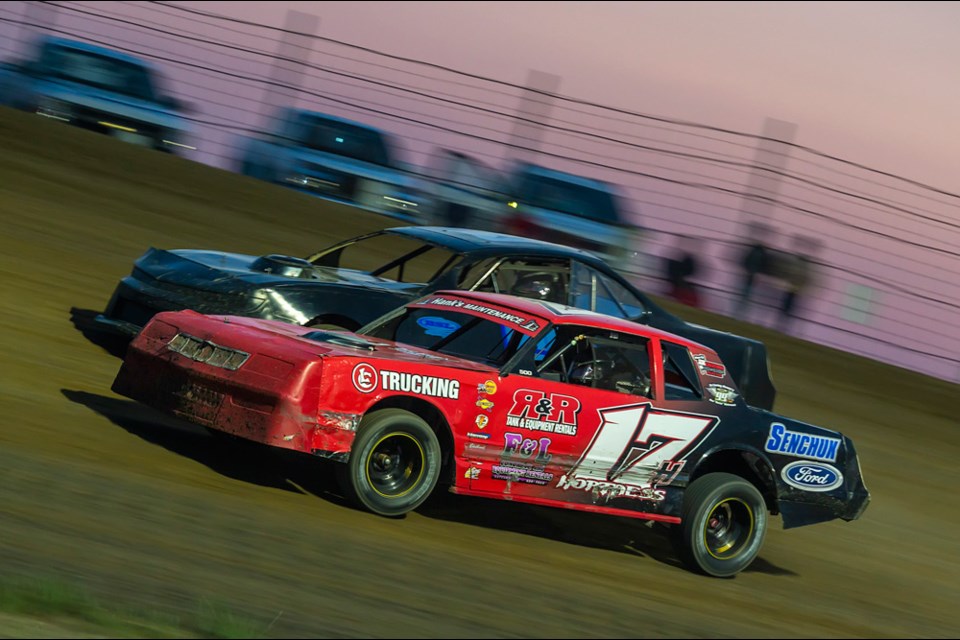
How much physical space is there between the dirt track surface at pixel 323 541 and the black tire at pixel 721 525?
15 cm

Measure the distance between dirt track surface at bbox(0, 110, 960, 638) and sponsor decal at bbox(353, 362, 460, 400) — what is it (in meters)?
0.69

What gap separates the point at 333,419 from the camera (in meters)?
6.49

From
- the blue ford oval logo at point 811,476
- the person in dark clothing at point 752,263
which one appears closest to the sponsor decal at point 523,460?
the blue ford oval logo at point 811,476

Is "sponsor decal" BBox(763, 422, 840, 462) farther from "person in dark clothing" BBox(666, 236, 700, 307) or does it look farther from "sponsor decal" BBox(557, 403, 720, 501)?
"person in dark clothing" BBox(666, 236, 700, 307)

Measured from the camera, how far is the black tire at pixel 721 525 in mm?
7625

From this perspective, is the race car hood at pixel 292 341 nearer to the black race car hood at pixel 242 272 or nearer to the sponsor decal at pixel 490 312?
the sponsor decal at pixel 490 312

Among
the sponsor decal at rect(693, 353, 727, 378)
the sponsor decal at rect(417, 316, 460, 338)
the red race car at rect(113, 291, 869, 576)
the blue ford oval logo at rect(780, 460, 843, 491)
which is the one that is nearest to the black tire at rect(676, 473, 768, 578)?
the red race car at rect(113, 291, 869, 576)

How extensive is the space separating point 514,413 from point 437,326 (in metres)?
0.98

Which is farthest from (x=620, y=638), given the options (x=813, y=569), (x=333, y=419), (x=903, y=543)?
(x=903, y=543)

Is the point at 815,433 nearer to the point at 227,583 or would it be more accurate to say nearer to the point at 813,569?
the point at 813,569

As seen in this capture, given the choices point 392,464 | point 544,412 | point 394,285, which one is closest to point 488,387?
point 544,412

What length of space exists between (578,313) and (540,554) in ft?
5.11

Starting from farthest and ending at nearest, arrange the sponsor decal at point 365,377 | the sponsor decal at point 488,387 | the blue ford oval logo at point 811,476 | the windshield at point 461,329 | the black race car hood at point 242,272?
the black race car hood at point 242,272
the blue ford oval logo at point 811,476
the windshield at point 461,329
the sponsor decal at point 488,387
the sponsor decal at point 365,377

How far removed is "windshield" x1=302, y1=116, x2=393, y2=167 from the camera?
17938 mm
